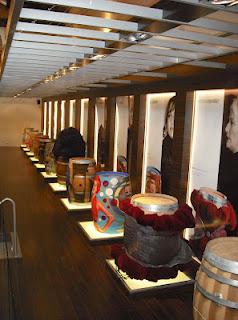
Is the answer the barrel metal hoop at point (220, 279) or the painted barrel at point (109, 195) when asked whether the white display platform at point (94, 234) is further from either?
the barrel metal hoop at point (220, 279)

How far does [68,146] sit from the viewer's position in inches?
142

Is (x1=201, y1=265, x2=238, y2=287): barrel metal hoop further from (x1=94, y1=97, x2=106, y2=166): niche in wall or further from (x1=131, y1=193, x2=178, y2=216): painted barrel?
(x1=94, y1=97, x2=106, y2=166): niche in wall

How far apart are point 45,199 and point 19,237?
1.01 metres

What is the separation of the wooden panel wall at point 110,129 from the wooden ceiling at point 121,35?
1508 mm

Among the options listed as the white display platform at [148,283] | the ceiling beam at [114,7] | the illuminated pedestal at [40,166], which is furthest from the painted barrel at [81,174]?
the illuminated pedestal at [40,166]

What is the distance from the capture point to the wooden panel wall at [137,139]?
3.05 metres

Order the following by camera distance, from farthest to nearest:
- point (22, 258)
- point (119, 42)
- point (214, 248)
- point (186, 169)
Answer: point (186, 169), point (22, 258), point (119, 42), point (214, 248)

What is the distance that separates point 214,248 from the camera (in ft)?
3.88

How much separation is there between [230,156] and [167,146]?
78cm

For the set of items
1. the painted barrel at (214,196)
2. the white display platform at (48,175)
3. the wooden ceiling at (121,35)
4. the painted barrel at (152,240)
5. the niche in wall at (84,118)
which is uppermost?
the wooden ceiling at (121,35)

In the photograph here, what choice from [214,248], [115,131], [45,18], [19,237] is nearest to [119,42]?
[45,18]

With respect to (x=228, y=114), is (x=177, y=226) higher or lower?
lower

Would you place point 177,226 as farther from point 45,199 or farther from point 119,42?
point 45,199

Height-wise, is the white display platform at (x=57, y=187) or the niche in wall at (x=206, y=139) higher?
the niche in wall at (x=206, y=139)
